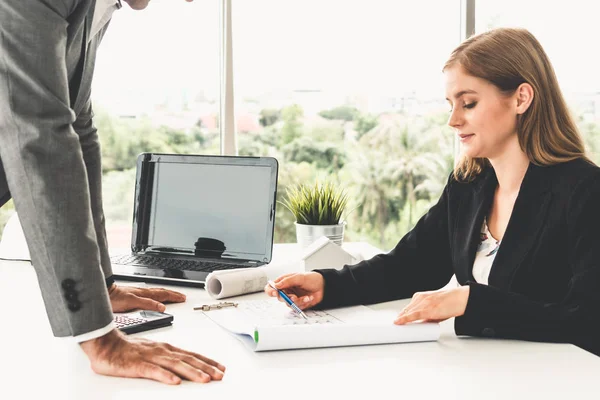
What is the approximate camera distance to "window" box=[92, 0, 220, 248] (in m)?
2.85

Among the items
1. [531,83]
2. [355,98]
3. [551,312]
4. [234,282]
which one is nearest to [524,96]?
[531,83]

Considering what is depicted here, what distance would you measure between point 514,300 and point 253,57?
6.70 ft

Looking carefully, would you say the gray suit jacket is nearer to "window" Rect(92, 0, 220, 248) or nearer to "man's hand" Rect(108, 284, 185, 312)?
"man's hand" Rect(108, 284, 185, 312)

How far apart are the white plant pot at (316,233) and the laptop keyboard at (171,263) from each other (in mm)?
315

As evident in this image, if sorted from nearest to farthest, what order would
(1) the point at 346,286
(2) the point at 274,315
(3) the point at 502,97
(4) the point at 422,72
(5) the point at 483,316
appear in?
(5) the point at 483,316, (2) the point at 274,315, (1) the point at 346,286, (3) the point at 502,97, (4) the point at 422,72

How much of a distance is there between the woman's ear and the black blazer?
14 cm

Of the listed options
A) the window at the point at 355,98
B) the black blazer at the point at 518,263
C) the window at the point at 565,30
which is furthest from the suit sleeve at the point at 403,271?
the window at the point at 565,30

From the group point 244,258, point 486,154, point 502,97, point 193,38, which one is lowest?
point 244,258

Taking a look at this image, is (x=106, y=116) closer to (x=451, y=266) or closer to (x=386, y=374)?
(x=451, y=266)

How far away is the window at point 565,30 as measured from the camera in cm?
328

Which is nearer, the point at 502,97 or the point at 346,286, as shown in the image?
the point at 346,286

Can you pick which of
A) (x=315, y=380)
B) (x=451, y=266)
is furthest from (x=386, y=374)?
(x=451, y=266)

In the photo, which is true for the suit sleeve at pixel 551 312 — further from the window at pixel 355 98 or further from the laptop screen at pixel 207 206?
the window at pixel 355 98

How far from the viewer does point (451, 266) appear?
163cm
